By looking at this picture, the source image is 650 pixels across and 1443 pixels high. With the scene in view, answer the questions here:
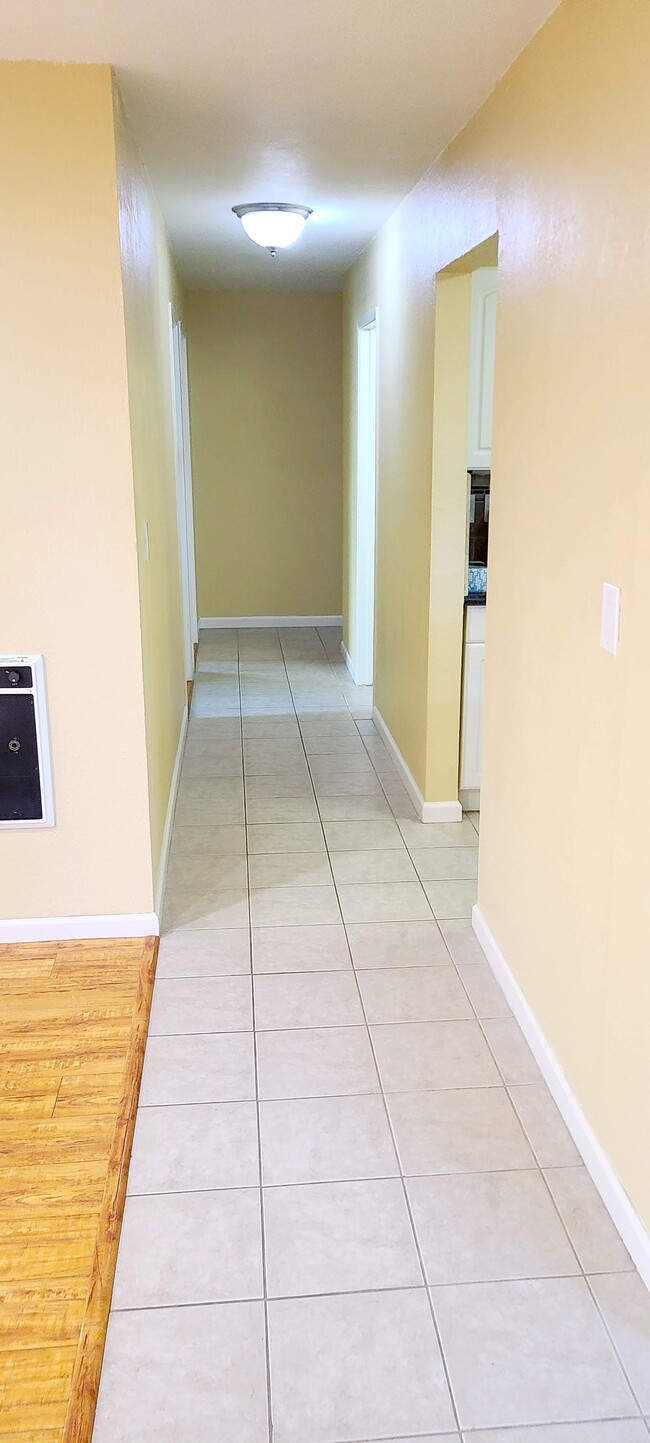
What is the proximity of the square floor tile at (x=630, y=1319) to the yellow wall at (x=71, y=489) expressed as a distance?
1710mm

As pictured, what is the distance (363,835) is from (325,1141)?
1.77 meters

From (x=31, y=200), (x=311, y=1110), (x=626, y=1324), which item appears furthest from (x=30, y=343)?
(x=626, y=1324)

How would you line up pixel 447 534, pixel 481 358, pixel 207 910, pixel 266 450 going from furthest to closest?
pixel 266 450 < pixel 447 534 < pixel 481 358 < pixel 207 910

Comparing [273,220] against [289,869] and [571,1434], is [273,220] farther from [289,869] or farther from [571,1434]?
[571,1434]

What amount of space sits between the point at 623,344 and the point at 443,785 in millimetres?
2392

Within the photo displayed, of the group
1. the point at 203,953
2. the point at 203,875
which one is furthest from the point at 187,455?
the point at 203,953

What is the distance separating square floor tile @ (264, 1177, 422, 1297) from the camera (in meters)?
1.98

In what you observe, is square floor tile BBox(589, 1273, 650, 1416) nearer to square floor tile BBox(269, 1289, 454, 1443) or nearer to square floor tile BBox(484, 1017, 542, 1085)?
square floor tile BBox(269, 1289, 454, 1443)

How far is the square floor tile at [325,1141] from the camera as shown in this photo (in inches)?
89.0

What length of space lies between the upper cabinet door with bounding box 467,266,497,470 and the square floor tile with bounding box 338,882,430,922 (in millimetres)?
1465

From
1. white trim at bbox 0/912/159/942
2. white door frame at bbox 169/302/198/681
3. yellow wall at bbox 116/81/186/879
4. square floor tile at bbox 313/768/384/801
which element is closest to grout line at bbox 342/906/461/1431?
white trim at bbox 0/912/159/942

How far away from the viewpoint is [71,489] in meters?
2.92

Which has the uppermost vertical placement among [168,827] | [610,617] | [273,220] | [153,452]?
[273,220]

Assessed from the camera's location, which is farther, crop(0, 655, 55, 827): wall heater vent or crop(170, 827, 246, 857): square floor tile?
crop(170, 827, 246, 857): square floor tile
